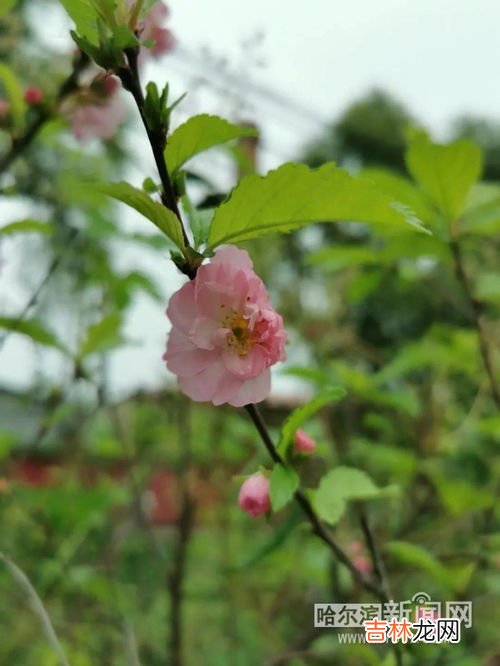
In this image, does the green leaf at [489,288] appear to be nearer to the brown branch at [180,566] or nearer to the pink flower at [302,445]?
the pink flower at [302,445]

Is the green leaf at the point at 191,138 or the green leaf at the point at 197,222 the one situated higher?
Result: the green leaf at the point at 191,138

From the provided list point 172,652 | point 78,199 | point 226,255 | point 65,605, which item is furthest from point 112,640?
point 226,255

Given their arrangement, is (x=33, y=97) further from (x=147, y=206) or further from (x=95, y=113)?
(x=147, y=206)

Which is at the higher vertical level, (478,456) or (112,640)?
(478,456)

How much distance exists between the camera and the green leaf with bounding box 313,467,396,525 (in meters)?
0.55

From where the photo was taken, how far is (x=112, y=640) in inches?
62.2

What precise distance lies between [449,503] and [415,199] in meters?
0.49

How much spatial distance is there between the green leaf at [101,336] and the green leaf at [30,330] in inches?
4.0

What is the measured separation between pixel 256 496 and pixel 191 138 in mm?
242

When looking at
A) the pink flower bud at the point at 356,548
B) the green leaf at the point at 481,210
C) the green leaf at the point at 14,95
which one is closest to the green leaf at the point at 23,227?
the green leaf at the point at 14,95

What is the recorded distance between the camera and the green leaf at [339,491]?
0.55 m

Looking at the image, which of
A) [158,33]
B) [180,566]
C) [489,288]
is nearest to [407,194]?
[489,288]

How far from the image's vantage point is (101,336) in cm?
97

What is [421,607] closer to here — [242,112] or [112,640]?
[242,112]
